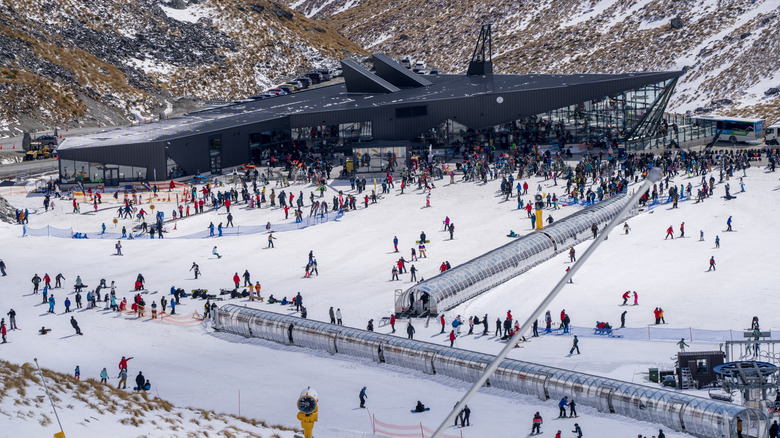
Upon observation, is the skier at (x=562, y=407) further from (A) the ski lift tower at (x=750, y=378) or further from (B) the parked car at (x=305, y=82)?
(B) the parked car at (x=305, y=82)

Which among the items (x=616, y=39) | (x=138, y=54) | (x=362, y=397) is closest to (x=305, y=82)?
(x=138, y=54)

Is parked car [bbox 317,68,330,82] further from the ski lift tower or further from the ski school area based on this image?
the ski lift tower

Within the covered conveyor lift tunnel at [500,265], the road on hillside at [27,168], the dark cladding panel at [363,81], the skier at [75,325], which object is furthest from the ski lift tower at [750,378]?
the dark cladding panel at [363,81]

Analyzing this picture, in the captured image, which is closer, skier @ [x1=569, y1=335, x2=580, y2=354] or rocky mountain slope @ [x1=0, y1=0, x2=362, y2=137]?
skier @ [x1=569, y1=335, x2=580, y2=354]

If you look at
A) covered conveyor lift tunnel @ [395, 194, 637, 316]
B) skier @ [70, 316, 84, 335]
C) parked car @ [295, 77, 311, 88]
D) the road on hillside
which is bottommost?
skier @ [70, 316, 84, 335]

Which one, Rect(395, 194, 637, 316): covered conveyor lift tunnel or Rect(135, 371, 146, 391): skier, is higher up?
Rect(395, 194, 637, 316): covered conveyor lift tunnel

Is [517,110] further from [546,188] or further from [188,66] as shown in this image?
[188,66]

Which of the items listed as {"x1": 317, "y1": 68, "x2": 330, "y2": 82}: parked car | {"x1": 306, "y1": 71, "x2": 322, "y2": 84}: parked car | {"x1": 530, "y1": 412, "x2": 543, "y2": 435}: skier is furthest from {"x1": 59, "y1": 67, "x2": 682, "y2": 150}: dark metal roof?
{"x1": 530, "y1": 412, "x2": 543, "y2": 435}: skier

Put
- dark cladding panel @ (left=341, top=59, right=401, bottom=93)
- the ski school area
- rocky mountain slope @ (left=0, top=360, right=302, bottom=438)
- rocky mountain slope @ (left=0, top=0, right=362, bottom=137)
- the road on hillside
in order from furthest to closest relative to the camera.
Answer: rocky mountain slope @ (left=0, top=0, right=362, bottom=137) → dark cladding panel @ (left=341, top=59, right=401, bottom=93) → the road on hillside → the ski school area → rocky mountain slope @ (left=0, top=360, right=302, bottom=438)
